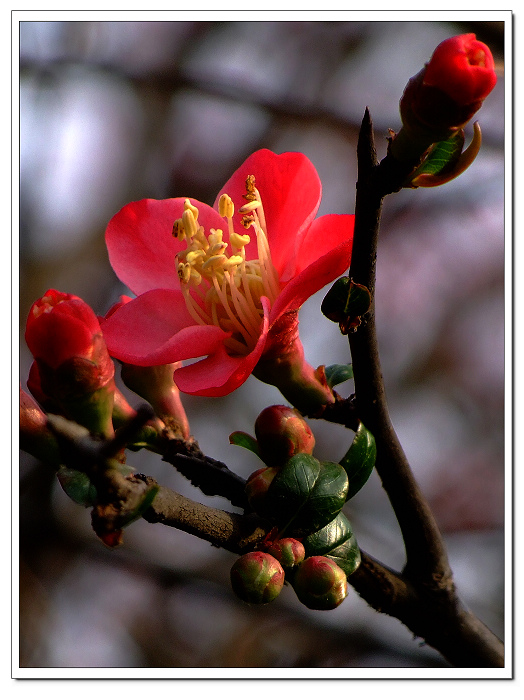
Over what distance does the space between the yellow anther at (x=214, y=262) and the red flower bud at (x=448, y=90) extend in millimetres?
306

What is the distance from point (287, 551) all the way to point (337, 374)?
266mm

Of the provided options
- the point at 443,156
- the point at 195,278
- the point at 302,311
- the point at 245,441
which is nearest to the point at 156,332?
the point at 195,278

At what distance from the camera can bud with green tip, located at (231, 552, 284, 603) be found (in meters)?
0.65

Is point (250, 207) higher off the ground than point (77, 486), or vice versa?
point (250, 207)

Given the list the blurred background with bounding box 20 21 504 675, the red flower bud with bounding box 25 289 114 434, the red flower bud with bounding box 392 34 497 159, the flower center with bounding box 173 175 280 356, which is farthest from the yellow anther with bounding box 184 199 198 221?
the blurred background with bounding box 20 21 504 675

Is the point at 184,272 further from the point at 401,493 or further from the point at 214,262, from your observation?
the point at 401,493

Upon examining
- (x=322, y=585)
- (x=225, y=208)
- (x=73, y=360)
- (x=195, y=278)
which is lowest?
(x=322, y=585)

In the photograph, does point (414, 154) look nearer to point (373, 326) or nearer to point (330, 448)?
point (373, 326)

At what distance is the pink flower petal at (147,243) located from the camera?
2.99 ft

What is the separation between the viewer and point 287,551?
69cm

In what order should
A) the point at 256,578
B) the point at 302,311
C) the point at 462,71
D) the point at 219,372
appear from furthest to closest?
the point at 302,311
the point at 219,372
the point at 256,578
the point at 462,71

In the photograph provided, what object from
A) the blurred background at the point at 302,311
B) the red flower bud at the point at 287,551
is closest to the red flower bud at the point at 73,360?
the red flower bud at the point at 287,551

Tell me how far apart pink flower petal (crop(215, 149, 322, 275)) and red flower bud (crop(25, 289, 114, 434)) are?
27cm
